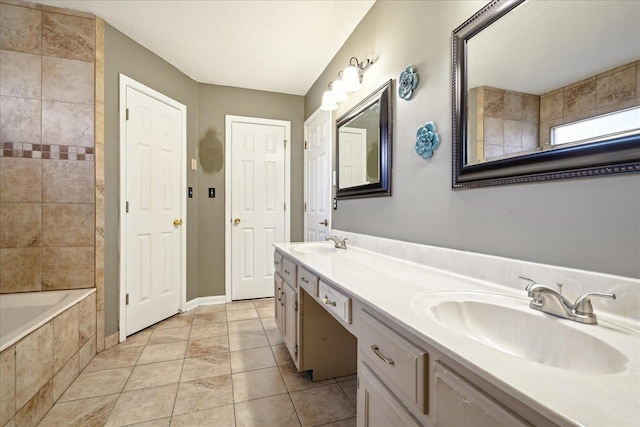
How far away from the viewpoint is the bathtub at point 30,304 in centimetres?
182

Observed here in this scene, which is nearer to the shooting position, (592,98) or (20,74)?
(592,98)

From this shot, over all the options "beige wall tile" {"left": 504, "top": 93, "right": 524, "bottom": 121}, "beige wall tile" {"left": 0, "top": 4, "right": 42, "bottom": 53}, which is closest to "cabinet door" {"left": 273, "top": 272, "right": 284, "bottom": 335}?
"beige wall tile" {"left": 504, "top": 93, "right": 524, "bottom": 121}

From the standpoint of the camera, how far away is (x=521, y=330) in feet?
2.65

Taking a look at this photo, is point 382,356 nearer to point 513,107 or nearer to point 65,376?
point 513,107

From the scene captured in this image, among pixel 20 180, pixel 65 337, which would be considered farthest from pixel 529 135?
pixel 20 180

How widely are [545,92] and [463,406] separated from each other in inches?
36.6

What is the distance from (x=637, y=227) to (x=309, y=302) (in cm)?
137

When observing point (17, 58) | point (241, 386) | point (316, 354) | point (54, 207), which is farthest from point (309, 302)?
point (17, 58)

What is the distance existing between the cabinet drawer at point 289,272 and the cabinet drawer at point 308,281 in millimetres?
89

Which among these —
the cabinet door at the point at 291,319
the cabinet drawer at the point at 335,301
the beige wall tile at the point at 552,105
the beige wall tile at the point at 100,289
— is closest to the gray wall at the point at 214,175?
the beige wall tile at the point at 100,289

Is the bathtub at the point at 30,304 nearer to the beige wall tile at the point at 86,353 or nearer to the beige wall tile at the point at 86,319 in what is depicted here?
the beige wall tile at the point at 86,319

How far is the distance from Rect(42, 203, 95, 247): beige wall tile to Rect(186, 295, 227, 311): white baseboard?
4.07ft

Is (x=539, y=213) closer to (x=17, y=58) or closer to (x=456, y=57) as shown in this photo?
(x=456, y=57)

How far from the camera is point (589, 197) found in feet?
2.65
